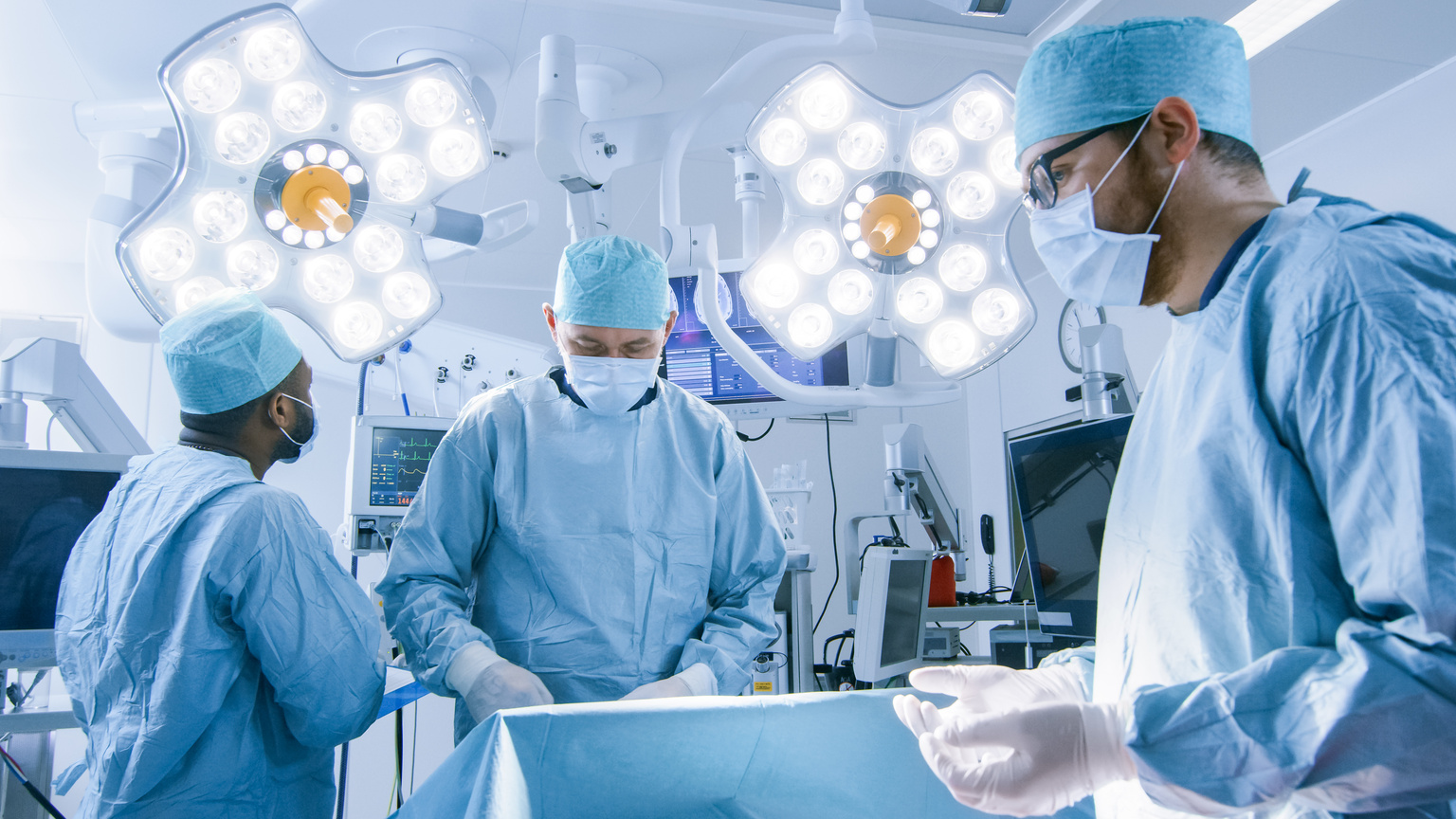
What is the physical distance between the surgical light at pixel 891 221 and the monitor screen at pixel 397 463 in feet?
4.05

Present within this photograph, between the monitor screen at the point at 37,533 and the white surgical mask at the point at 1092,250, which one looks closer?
the white surgical mask at the point at 1092,250

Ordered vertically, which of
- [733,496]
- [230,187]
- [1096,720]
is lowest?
[1096,720]

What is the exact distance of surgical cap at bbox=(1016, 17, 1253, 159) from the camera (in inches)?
37.1

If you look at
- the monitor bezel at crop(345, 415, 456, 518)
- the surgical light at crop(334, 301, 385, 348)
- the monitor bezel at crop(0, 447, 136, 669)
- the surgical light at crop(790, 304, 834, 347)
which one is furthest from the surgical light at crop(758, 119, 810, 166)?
the monitor bezel at crop(0, 447, 136, 669)

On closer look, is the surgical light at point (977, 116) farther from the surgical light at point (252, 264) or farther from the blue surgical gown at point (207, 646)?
the blue surgical gown at point (207, 646)

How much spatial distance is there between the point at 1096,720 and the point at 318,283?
144 cm

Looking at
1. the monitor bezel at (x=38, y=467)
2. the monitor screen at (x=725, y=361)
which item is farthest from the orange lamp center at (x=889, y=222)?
the monitor bezel at (x=38, y=467)

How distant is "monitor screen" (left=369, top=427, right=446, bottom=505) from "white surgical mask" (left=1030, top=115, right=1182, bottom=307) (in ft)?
6.10

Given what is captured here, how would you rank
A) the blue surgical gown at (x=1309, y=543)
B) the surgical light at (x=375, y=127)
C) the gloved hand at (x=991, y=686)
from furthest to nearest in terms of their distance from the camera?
the surgical light at (x=375, y=127) → the gloved hand at (x=991, y=686) → the blue surgical gown at (x=1309, y=543)

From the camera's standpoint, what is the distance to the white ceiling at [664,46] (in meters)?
2.49

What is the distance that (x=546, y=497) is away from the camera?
155cm

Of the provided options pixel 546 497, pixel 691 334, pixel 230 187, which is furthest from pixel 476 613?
pixel 691 334

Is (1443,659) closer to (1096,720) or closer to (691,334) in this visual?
(1096,720)

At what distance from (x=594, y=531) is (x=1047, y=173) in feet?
3.11
